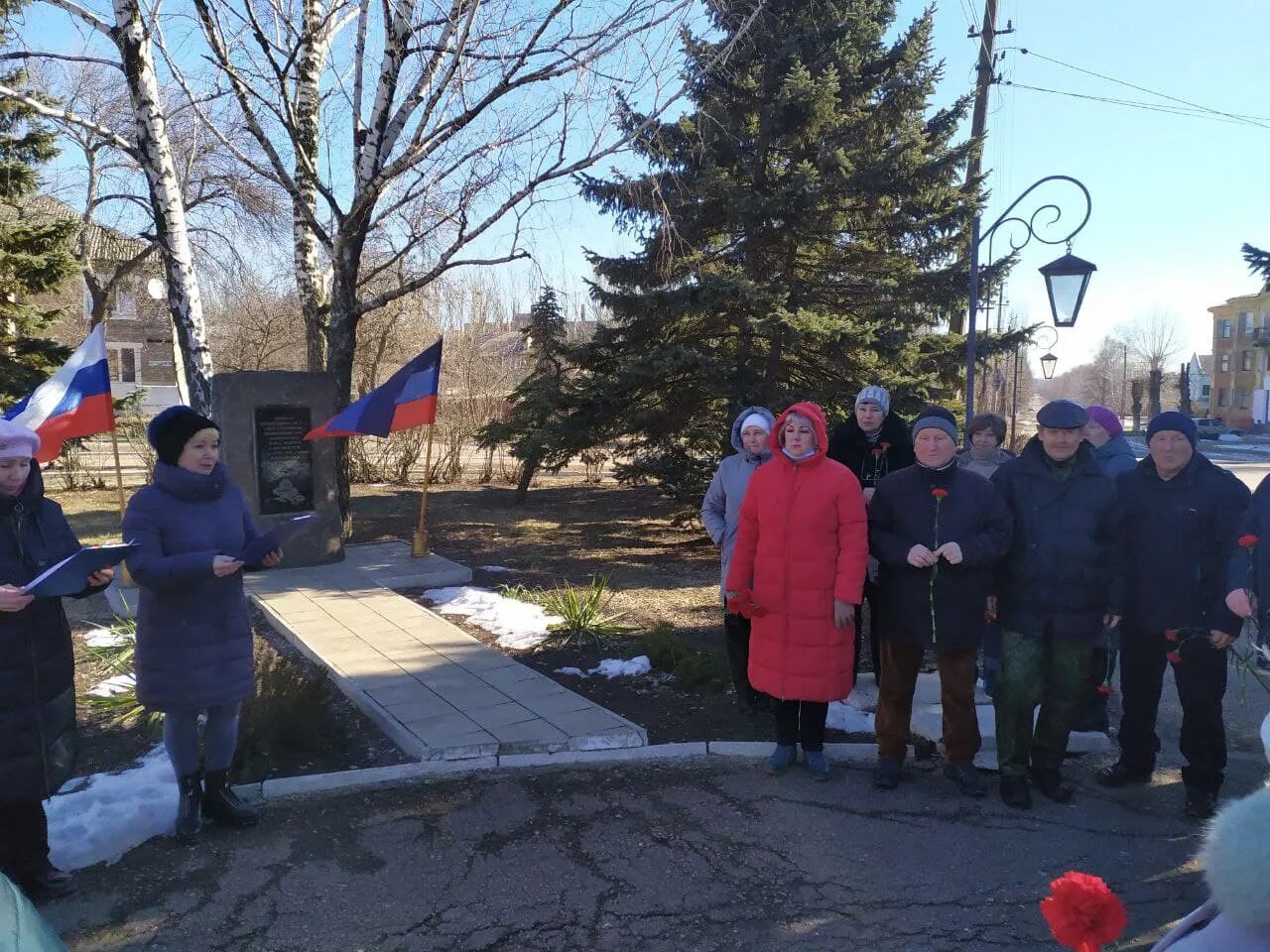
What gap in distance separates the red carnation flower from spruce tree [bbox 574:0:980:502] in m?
9.16

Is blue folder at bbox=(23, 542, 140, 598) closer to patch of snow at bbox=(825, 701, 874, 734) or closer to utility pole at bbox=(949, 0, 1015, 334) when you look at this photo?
patch of snow at bbox=(825, 701, 874, 734)

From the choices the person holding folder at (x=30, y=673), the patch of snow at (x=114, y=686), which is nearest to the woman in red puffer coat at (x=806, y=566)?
the person holding folder at (x=30, y=673)

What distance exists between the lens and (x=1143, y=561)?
169 inches

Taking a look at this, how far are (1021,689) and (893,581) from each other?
777 millimetres

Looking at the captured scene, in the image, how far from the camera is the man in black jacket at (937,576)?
4234 mm

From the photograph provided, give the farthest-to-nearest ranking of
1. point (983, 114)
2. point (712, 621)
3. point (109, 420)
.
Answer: point (983, 114), point (712, 621), point (109, 420)

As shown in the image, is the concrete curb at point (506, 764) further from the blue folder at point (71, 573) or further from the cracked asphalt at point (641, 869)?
the blue folder at point (71, 573)

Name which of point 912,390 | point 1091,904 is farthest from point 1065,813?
point 912,390

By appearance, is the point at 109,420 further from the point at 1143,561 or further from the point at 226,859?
the point at 1143,561

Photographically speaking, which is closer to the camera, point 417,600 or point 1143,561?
point 1143,561

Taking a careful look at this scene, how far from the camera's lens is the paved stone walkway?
4980 millimetres

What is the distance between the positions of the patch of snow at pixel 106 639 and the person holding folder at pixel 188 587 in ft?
11.1

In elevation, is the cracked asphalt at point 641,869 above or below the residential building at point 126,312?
below

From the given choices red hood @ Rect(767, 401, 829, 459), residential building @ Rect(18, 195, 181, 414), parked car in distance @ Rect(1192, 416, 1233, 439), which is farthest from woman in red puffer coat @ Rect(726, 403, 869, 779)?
parked car in distance @ Rect(1192, 416, 1233, 439)
